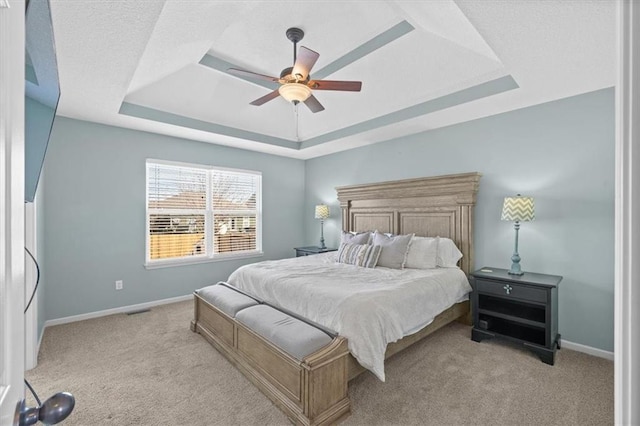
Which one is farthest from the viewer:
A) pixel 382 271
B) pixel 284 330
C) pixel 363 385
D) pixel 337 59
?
pixel 337 59

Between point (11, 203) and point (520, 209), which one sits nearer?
point (11, 203)

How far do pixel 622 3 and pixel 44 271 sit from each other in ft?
15.8

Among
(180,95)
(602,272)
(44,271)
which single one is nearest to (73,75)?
(180,95)

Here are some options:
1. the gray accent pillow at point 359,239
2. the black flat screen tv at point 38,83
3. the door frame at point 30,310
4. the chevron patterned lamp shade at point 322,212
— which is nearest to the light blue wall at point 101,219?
the door frame at point 30,310

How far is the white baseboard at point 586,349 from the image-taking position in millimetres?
2752

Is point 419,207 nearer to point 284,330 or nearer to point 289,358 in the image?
point 284,330

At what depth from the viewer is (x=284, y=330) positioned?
84.7 inches

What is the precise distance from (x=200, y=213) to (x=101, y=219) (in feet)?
4.26

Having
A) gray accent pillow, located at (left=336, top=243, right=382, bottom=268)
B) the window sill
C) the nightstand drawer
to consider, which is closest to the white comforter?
gray accent pillow, located at (left=336, top=243, right=382, bottom=268)

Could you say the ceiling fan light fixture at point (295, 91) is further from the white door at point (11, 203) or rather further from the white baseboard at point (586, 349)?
the white baseboard at point (586, 349)

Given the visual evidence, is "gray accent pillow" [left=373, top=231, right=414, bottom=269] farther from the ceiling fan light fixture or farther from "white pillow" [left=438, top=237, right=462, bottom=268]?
the ceiling fan light fixture

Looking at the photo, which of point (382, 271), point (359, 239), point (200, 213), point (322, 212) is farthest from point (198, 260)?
point (382, 271)

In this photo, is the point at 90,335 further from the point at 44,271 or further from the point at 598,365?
the point at 598,365

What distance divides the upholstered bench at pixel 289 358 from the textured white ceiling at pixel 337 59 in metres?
2.28
